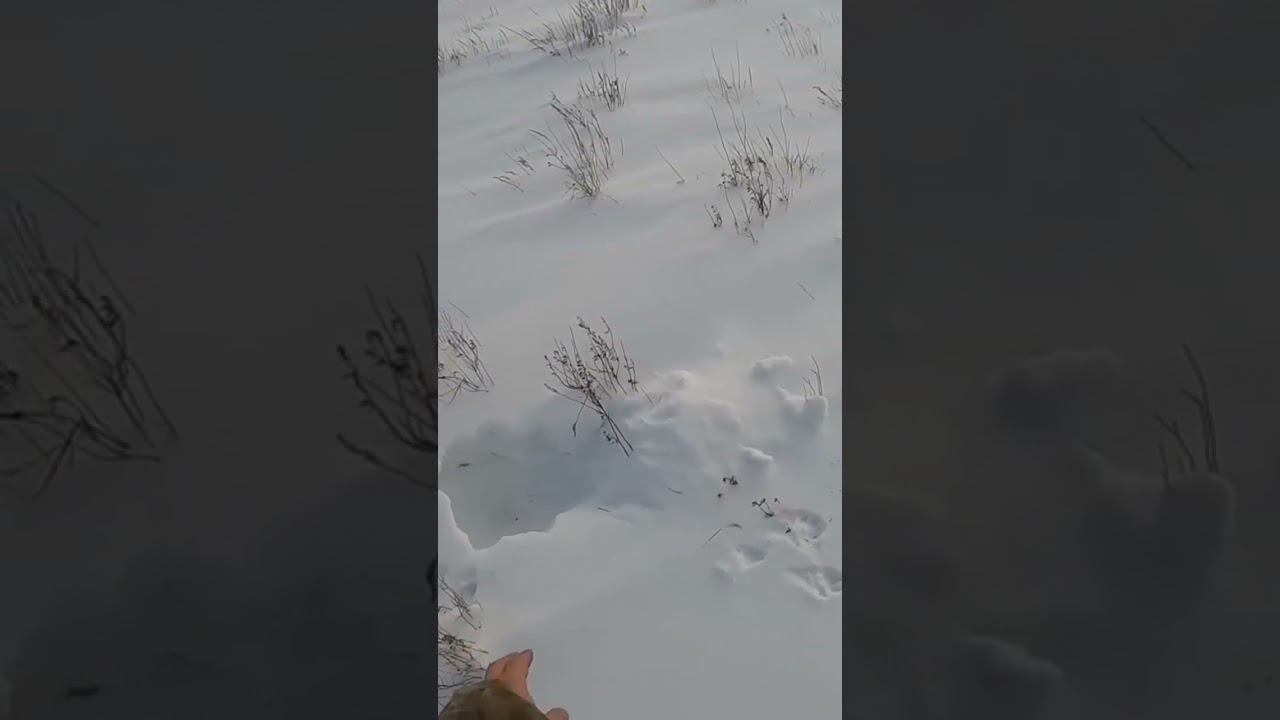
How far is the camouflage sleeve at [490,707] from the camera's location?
1164mm

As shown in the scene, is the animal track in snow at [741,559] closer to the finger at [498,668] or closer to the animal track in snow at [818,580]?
the animal track in snow at [818,580]

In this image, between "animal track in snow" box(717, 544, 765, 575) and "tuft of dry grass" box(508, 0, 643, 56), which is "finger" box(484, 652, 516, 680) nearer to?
"animal track in snow" box(717, 544, 765, 575)

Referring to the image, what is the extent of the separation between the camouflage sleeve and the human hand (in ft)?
0.39

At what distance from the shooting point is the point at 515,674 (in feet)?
4.63

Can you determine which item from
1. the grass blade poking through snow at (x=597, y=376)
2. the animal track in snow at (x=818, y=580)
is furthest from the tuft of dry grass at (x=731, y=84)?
the animal track in snow at (x=818, y=580)

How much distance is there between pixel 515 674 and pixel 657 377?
1.98ft

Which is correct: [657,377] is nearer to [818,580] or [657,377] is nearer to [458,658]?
[818,580]

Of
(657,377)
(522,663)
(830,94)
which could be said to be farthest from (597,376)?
(830,94)

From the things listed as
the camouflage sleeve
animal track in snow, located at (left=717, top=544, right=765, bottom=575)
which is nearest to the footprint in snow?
animal track in snow, located at (left=717, top=544, right=765, bottom=575)

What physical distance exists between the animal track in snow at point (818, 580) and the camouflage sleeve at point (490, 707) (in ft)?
1.99

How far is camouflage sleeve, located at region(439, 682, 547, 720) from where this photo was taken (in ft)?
3.82
